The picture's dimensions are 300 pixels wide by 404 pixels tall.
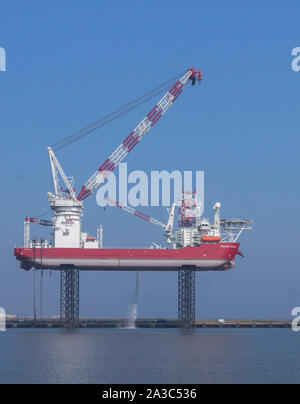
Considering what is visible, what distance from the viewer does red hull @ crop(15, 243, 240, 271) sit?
399 ft

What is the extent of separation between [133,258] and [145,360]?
5056cm

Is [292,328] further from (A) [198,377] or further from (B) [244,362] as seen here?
(A) [198,377]

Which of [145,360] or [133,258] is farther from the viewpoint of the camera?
[133,258]

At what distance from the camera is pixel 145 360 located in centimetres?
7294

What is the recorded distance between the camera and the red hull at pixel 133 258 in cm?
12169

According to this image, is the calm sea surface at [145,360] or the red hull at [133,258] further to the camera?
the red hull at [133,258]

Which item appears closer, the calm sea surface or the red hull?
the calm sea surface

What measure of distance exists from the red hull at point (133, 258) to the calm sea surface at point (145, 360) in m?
21.5

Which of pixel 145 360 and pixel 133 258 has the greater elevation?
pixel 133 258

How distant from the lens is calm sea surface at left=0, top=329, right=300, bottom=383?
61938 mm

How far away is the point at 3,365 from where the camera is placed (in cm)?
6881

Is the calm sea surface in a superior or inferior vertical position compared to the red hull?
inferior

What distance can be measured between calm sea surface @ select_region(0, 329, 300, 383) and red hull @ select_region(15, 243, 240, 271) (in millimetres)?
21513

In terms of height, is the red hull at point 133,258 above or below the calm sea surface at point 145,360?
above
